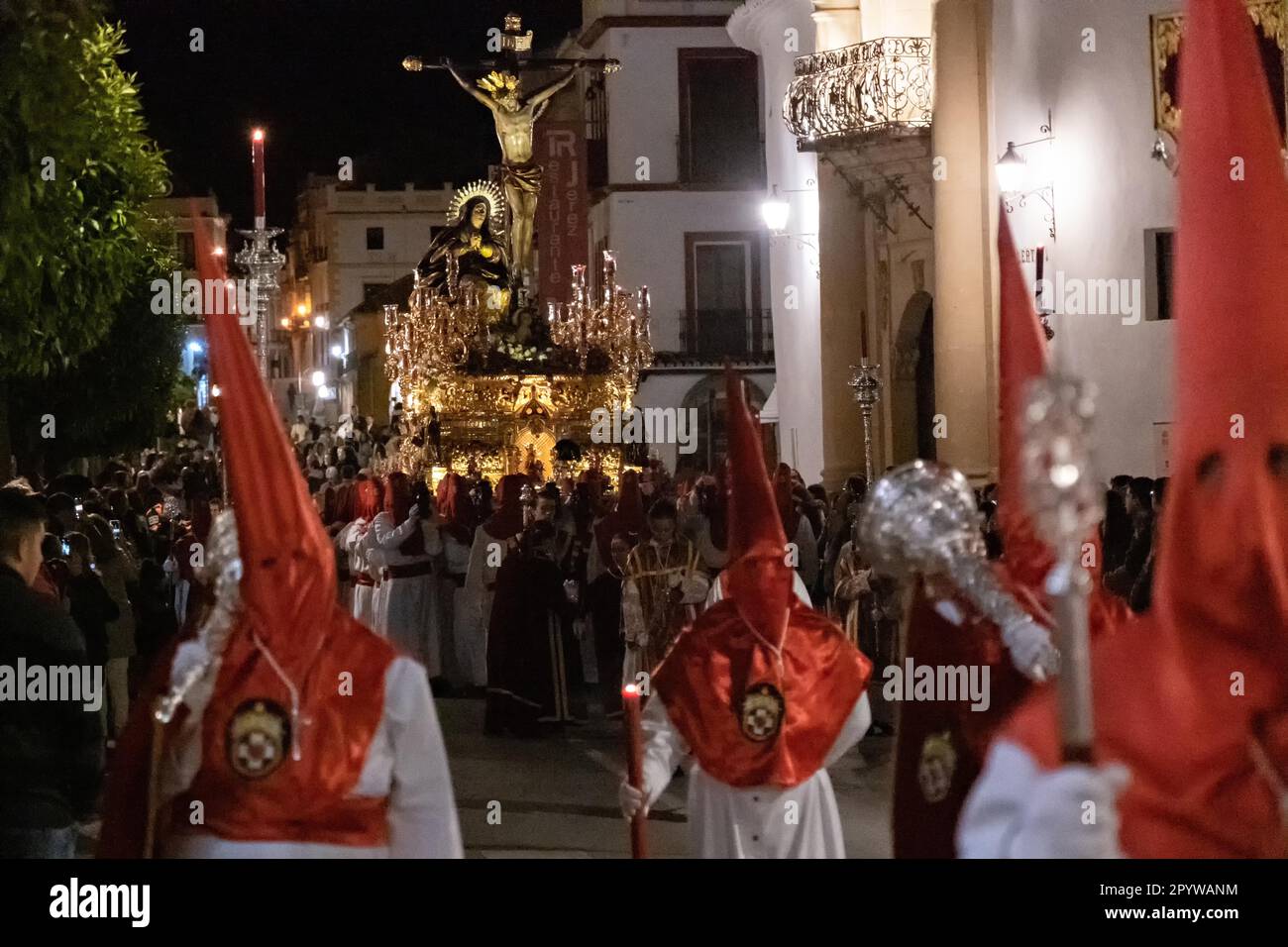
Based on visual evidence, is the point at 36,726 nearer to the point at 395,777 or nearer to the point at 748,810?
the point at 395,777

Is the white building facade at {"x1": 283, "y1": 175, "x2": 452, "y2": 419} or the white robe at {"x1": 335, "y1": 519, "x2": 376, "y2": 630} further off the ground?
the white building facade at {"x1": 283, "y1": 175, "x2": 452, "y2": 419}

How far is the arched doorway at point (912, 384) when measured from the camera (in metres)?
23.1

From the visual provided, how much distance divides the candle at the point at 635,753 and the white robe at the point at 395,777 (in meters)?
0.99

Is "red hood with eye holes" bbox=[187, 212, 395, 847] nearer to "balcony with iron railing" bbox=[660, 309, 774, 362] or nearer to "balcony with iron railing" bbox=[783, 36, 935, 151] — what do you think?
"balcony with iron railing" bbox=[783, 36, 935, 151]

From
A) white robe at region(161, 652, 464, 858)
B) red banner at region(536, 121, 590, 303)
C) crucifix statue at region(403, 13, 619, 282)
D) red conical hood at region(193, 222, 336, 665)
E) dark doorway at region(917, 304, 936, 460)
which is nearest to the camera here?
red conical hood at region(193, 222, 336, 665)

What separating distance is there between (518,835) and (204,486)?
6.59 metres

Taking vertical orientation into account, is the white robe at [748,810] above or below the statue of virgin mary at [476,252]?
below

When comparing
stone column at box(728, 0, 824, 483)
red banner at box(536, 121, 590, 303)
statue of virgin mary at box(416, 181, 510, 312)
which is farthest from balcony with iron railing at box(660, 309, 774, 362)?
statue of virgin mary at box(416, 181, 510, 312)

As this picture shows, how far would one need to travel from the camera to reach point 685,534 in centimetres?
1394

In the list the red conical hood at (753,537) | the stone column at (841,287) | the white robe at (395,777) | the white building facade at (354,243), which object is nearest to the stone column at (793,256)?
the stone column at (841,287)

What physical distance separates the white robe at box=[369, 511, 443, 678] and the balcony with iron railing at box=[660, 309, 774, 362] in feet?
81.8

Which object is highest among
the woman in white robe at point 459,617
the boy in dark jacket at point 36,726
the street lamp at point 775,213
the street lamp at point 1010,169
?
the street lamp at point 775,213

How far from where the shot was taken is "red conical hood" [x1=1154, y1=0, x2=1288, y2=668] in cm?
385

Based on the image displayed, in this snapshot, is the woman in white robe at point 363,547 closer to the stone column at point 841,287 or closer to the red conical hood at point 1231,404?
the stone column at point 841,287
